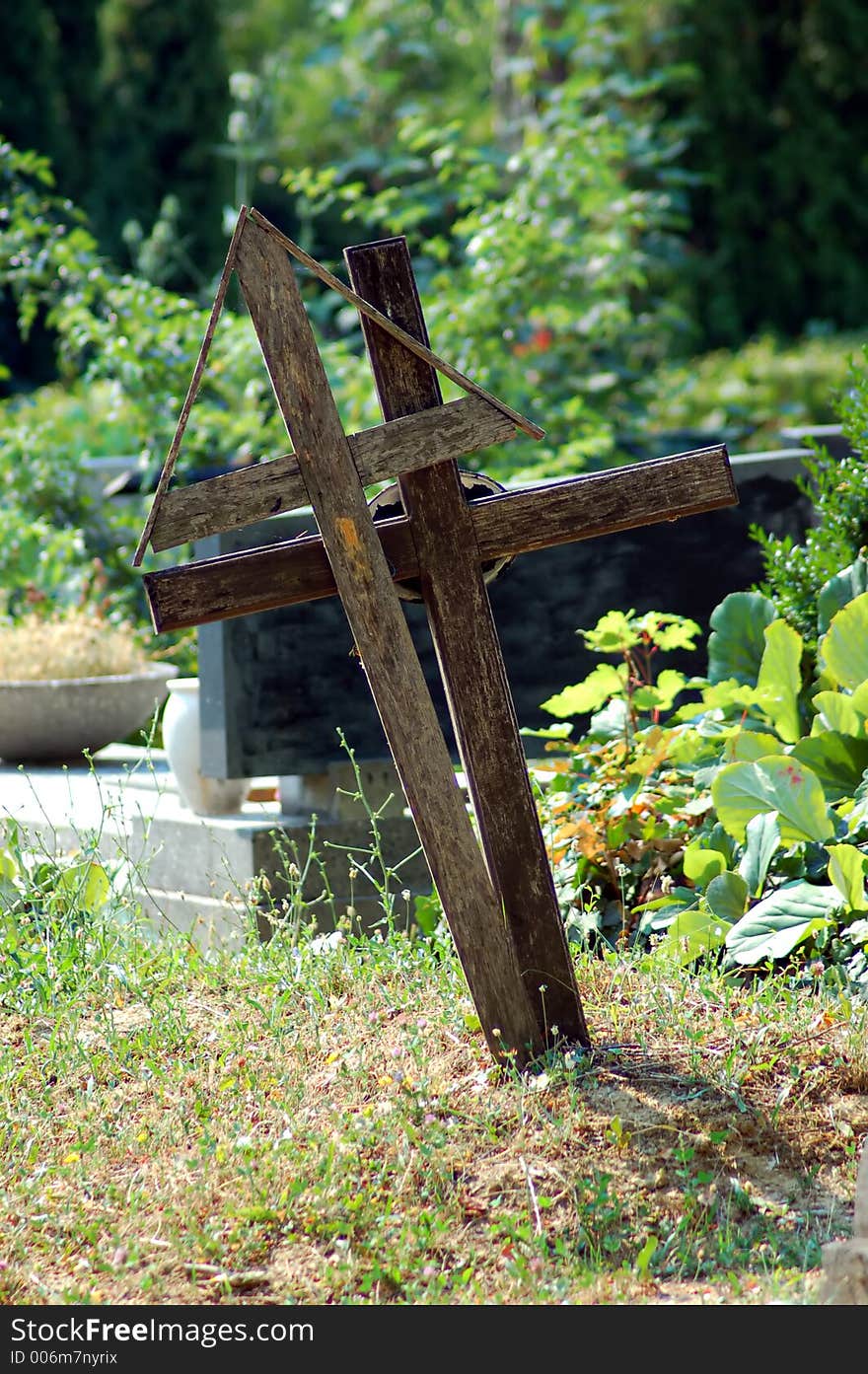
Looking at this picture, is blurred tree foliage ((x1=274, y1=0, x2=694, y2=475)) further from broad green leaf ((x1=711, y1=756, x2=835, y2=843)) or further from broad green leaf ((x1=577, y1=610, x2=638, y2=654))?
broad green leaf ((x1=711, y1=756, x2=835, y2=843))

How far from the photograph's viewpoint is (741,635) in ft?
12.1

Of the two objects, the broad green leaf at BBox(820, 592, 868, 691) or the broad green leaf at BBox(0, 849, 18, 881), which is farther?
the broad green leaf at BBox(0, 849, 18, 881)

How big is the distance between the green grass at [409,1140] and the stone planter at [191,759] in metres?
1.37

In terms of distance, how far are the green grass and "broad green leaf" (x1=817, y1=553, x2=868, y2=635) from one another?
1.01 m

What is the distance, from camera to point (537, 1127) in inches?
95.1

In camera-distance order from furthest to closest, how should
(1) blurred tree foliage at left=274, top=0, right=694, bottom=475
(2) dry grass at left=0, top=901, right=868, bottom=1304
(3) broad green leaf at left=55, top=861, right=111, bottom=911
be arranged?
1. (1) blurred tree foliage at left=274, top=0, right=694, bottom=475
2. (3) broad green leaf at left=55, top=861, right=111, bottom=911
3. (2) dry grass at left=0, top=901, right=868, bottom=1304

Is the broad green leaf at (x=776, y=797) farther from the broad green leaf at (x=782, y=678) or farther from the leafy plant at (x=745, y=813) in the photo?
the broad green leaf at (x=782, y=678)

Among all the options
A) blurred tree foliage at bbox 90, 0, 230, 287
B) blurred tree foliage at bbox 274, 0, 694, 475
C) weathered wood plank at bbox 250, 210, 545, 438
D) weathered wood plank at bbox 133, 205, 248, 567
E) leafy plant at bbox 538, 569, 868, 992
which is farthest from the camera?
blurred tree foliage at bbox 90, 0, 230, 287

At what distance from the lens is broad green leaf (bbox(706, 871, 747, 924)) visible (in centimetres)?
307

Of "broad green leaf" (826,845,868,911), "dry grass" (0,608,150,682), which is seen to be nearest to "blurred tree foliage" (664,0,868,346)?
"dry grass" (0,608,150,682)

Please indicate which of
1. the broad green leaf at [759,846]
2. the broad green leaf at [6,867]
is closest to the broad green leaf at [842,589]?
the broad green leaf at [759,846]

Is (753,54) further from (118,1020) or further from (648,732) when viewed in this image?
(118,1020)

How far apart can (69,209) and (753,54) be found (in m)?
10.3

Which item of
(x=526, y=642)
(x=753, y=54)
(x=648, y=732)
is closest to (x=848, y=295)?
(x=753, y=54)
